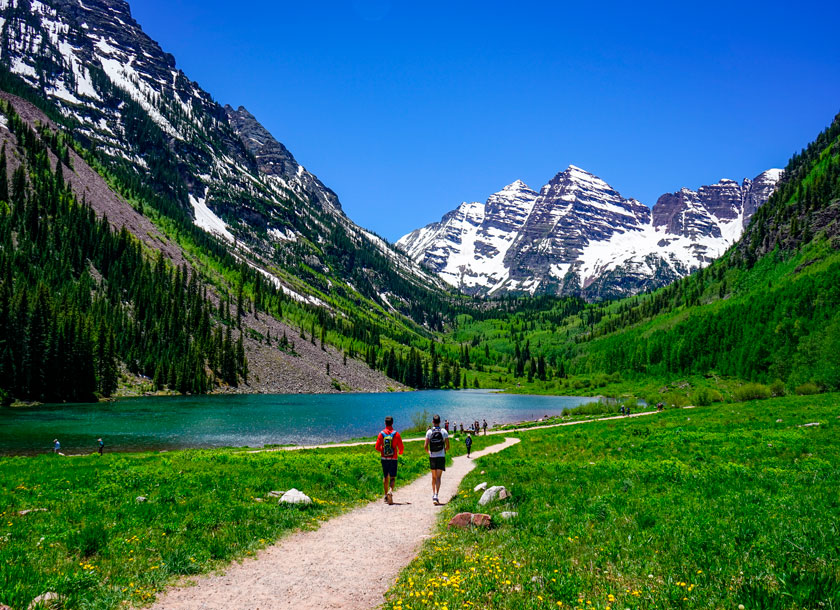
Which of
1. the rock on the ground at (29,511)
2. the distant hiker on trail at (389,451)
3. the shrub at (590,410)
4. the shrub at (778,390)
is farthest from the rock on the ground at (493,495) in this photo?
the shrub at (778,390)

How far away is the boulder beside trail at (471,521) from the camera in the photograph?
14.0 metres

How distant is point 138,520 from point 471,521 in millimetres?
10285

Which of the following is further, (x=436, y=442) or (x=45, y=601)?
(x=436, y=442)

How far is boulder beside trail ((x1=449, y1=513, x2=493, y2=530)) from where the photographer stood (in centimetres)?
1401

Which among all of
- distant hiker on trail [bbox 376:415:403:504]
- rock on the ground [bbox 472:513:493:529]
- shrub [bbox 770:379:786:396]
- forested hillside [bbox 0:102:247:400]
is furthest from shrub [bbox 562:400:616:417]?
forested hillside [bbox 0:102:247:400]

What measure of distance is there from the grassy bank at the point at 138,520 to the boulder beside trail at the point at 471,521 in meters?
5.25

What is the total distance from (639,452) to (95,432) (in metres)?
66.7

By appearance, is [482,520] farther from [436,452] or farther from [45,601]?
[45,601]

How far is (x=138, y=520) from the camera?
45.3 ft

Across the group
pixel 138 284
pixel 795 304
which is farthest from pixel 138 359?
pixel 795 304

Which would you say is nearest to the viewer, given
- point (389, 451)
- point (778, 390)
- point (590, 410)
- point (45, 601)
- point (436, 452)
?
point (45, 601)

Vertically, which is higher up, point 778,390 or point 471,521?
point 778,390

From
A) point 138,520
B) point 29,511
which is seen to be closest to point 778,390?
point 138,520

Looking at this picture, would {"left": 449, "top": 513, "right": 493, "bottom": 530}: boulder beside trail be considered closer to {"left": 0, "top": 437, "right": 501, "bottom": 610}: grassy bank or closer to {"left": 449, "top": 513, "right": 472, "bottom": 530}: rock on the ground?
{"left": 449, "top": 513, "right": 472, "bottom": 530}: rock on the ground
